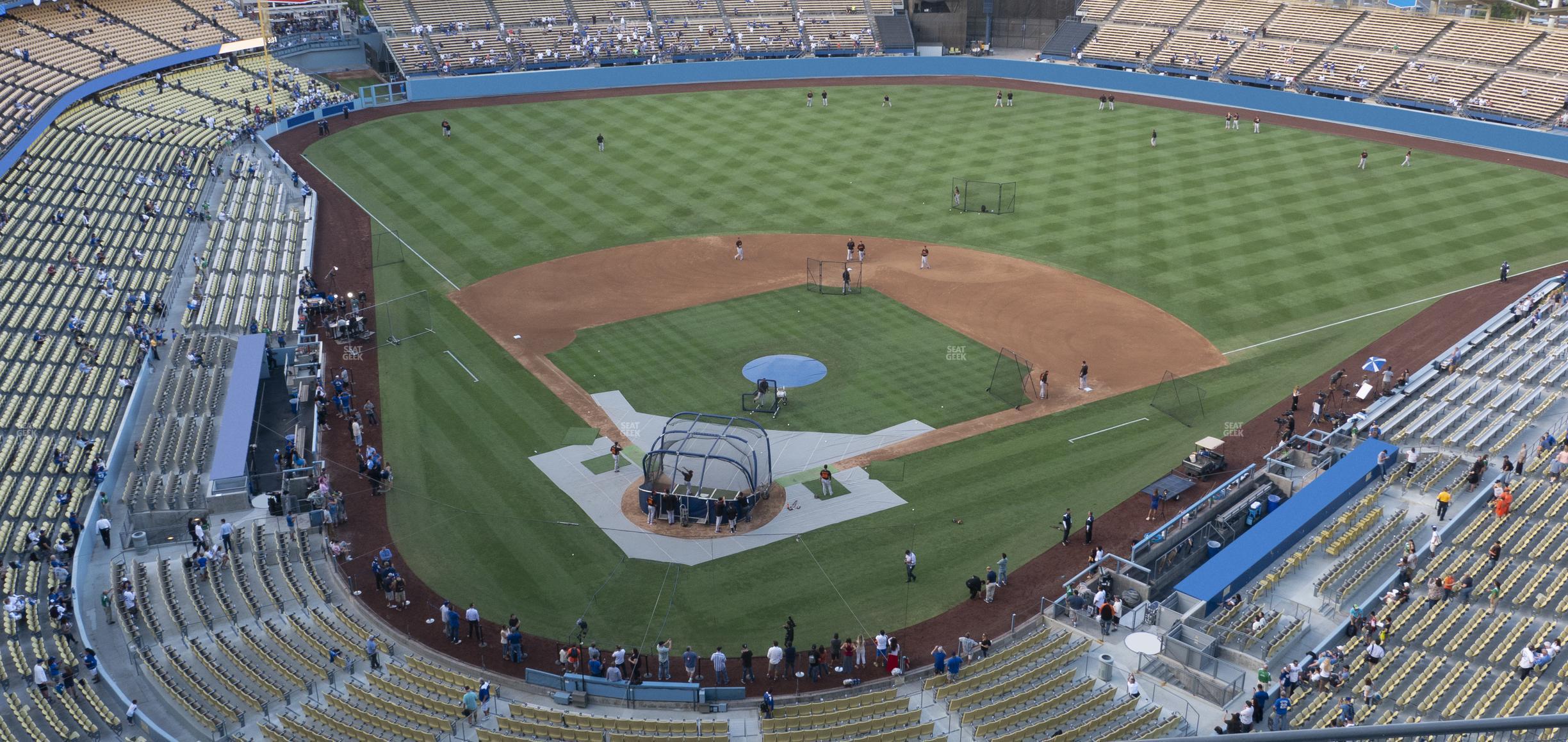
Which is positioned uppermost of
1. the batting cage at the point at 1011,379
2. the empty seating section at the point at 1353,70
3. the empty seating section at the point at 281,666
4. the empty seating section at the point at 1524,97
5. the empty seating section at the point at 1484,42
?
→ the empty seating section at the point at 1484,42

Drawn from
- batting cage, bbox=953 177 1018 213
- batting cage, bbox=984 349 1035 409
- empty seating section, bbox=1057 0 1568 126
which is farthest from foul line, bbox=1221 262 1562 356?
empty seating section, bbox=1057 0 1568 126

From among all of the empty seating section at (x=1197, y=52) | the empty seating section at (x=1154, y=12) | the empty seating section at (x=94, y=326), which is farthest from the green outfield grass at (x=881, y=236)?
the empty seating section at (x=1154, y=12)

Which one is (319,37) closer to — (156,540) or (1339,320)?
(156,540)

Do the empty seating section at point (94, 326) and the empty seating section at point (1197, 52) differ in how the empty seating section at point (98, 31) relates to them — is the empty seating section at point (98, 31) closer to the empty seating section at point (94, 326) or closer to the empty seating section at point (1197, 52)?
the empty seating section at point (94, 326)

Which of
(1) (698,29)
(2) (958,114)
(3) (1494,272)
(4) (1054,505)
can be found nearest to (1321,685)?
(4) (1054,505)

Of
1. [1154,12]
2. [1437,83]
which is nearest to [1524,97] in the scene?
[1437,83]

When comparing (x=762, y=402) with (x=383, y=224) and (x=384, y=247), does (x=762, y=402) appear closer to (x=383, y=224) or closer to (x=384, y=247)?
(x=384, y=247)
